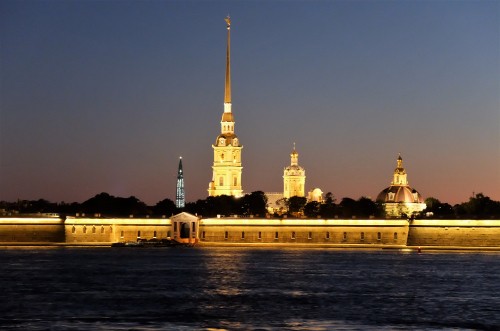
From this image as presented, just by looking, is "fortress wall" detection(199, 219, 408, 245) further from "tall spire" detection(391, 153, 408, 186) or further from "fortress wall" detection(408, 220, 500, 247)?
"tall spire" detection(391, 153, 408, 186)

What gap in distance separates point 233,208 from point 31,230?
137 ft

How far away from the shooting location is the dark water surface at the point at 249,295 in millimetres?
46094

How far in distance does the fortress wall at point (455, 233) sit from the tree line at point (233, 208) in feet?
50.6

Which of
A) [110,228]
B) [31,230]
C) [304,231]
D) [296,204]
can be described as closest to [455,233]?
[304,231]

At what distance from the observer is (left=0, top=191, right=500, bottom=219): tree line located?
488 ft

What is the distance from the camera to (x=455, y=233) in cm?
12212

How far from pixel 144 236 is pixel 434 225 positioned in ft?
97.8

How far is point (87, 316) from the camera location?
156ft

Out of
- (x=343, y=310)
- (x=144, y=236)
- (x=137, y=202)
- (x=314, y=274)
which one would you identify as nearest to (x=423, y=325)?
(x=343, y=310)

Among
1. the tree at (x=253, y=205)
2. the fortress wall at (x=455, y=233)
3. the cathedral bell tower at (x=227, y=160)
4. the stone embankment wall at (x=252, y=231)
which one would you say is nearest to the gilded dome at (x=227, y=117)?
the cathedral bell tower at (x=227, y=160)

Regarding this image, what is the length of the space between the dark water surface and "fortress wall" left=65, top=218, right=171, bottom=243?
132ft

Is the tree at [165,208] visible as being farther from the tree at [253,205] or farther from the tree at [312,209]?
the tree at [312,209]

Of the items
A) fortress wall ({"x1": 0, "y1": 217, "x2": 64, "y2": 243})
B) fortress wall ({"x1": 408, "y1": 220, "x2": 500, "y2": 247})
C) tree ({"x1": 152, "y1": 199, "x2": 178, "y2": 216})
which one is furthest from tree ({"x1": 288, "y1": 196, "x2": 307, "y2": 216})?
fortress wall ({"x1": 408, "y1": 220, "x2": 500, "y2": 247})

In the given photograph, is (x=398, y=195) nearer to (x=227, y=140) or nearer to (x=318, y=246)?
(x=227, y=140)
